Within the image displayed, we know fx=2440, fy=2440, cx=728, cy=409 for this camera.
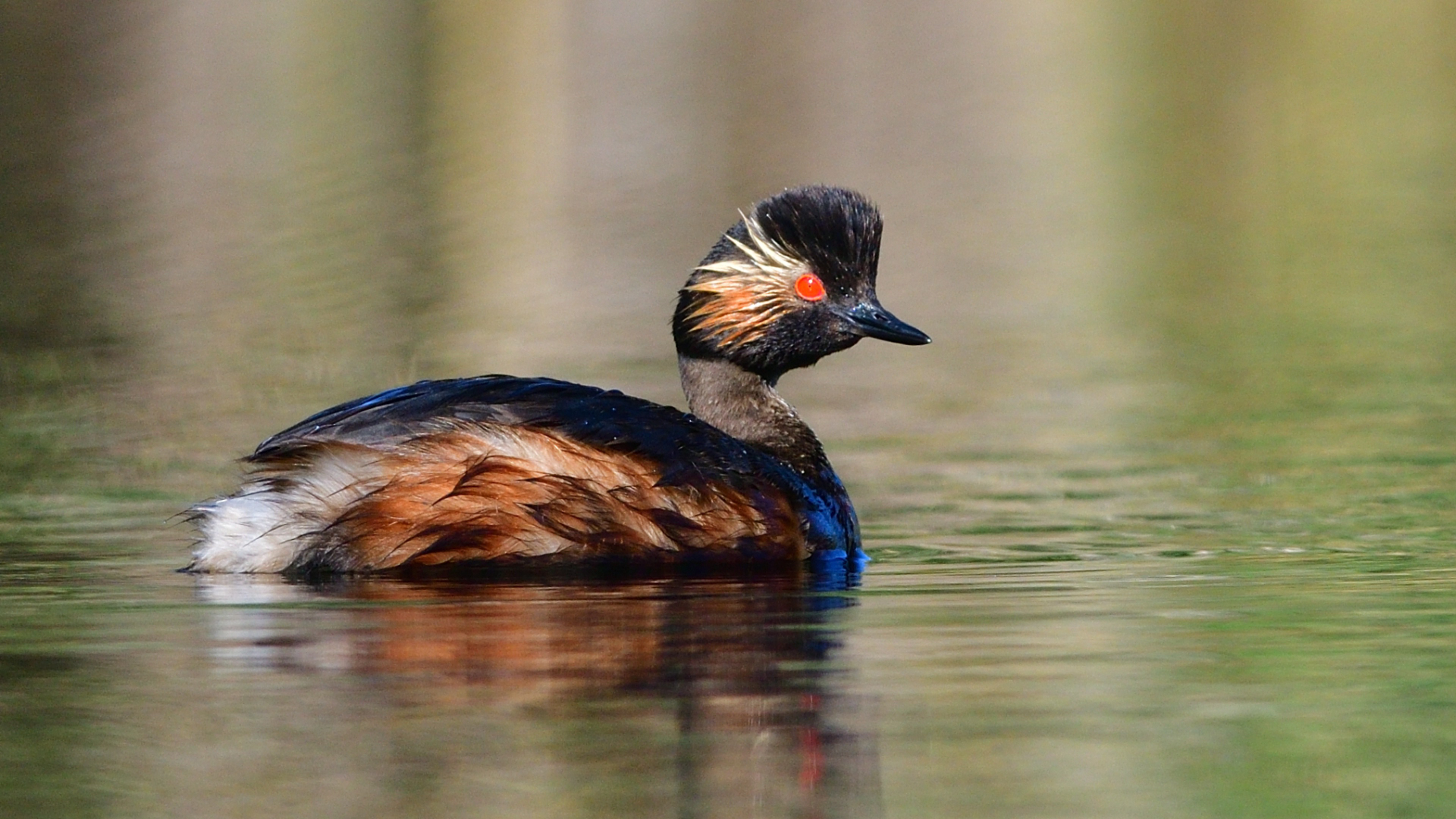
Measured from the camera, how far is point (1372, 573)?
7.93 meters

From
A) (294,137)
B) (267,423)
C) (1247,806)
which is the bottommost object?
(1247,806)

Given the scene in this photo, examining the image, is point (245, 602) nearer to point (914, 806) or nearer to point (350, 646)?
point (350, 646)

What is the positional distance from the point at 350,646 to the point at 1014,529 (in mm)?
3752

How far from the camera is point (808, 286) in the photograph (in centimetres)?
952

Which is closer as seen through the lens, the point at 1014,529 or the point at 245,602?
the point at 245,602

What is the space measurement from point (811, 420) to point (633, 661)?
681 cm

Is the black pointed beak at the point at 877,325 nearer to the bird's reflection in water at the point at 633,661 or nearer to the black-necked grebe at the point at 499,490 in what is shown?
the black-necked grebe at the point at 499,490

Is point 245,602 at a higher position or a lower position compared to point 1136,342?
lower

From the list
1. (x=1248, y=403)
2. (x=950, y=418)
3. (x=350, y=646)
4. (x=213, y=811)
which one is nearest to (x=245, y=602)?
(x=350, y=646)

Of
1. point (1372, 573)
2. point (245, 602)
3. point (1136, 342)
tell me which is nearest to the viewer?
point (245, 602)

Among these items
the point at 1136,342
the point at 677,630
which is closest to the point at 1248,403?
the point at 1136,342

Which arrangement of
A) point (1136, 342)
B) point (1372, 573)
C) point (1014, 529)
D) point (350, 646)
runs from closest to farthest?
point (350, 646) → point (1372, 573) → point (1014, 529) → point (1136, 342)

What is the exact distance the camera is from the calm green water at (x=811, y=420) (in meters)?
5.09

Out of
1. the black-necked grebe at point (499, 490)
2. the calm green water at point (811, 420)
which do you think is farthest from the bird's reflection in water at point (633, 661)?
the black-necked grebe at point (499, 490)
